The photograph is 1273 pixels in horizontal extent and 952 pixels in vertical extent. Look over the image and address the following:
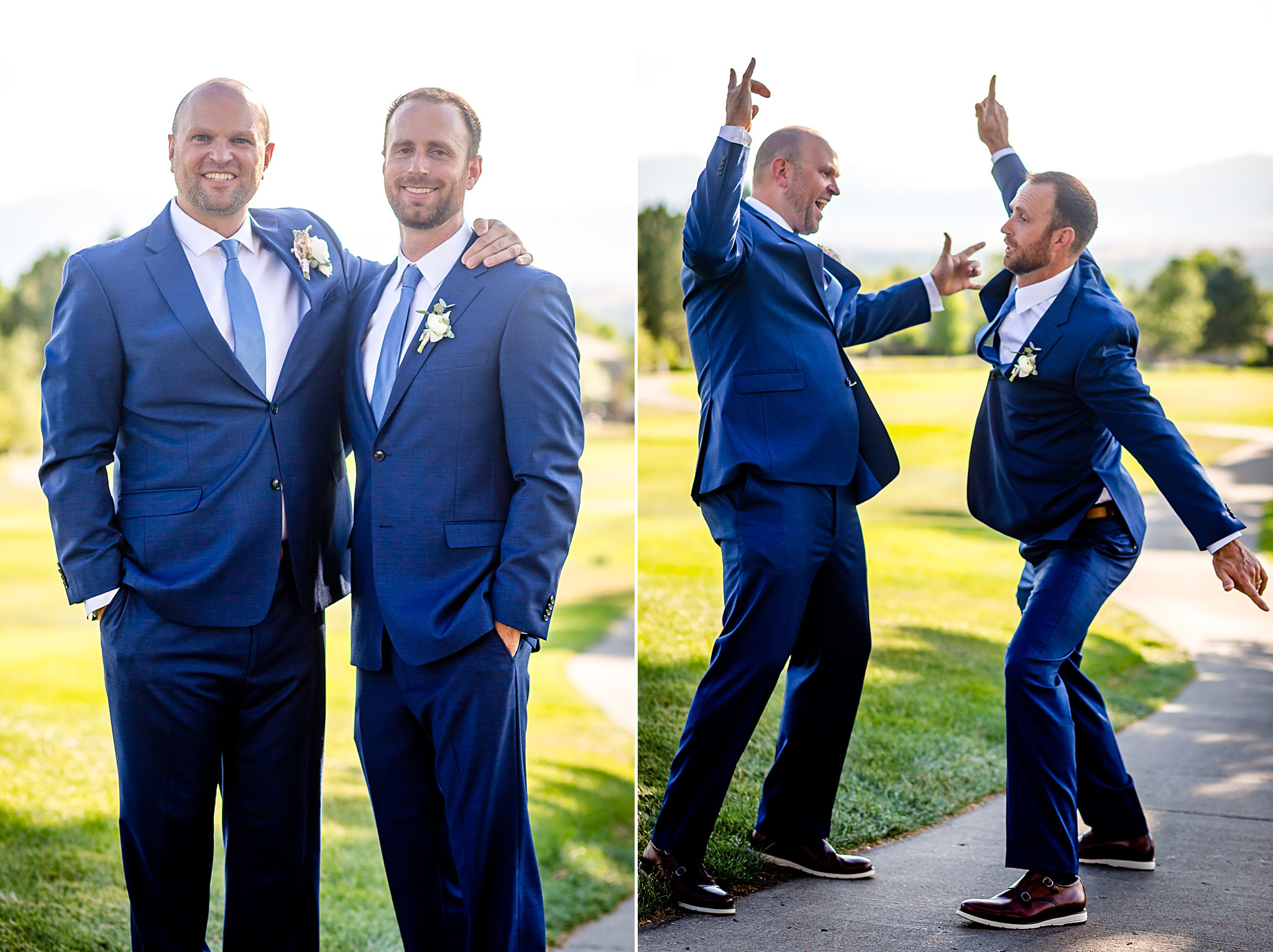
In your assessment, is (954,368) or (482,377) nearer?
(482,377)

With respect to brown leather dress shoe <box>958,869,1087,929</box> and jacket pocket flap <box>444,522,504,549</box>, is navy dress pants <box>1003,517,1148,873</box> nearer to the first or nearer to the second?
brown leather dress shoe <box>958,869,1087,929</box>

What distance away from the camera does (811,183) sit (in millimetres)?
3322

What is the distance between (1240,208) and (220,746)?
3653mm

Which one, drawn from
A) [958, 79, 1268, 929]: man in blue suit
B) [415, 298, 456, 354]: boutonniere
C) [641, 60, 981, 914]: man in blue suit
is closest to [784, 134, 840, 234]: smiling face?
[641, 60, 981, 914]: man in blue suit

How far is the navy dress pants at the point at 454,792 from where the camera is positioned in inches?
108

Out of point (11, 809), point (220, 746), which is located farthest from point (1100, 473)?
point (11, 809)

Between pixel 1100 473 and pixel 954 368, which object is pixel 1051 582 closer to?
pixel 1100 473

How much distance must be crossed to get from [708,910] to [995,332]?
1838mm

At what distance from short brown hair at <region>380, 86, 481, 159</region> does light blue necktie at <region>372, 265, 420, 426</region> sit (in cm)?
39

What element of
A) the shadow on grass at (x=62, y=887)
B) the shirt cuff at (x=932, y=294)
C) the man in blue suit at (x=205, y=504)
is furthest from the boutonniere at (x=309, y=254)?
the shadow on grass at (x=62, y=887)

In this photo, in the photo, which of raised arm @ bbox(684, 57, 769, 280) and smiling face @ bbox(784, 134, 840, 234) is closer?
raised arm @ bbox(684, 57, 769, 280)

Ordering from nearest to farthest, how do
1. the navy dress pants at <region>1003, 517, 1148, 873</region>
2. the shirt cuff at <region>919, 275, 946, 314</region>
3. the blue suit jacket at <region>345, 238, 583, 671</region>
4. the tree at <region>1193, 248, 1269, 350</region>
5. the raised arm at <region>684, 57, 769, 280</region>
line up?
the blue suit jacket at <region>345, 238, 583, 671</region> < the raised arm at <region>684, 57, 769, 280</region> < the navy dress pants at <region>1003, 517, 1148, 873</region> < the shirt cuff at <region>919, 275, 946, 314</region> < the tree at <region>1193, 248, 1269, 350</region>

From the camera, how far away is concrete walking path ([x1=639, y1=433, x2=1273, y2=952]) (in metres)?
3.03

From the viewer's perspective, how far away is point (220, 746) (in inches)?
114
